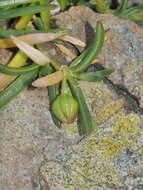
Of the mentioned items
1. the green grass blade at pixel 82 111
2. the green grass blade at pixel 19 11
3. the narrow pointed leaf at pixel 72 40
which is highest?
the green grass blade at pixel 19 11

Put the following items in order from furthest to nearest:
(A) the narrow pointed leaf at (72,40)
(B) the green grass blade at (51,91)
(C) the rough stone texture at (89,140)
A: (A) the narrow pointed leaf at (72,40), (B) the green grass blade at (51,91), (C) the rough stone texture at (89,140)

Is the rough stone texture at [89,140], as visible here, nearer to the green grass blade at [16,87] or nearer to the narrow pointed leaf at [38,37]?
the green grass blade at [16,87]

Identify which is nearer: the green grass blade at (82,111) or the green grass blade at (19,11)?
the green grass blade at (82,111)

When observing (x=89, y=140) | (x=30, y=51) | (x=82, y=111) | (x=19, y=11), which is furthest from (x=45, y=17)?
(x=89, y=140)

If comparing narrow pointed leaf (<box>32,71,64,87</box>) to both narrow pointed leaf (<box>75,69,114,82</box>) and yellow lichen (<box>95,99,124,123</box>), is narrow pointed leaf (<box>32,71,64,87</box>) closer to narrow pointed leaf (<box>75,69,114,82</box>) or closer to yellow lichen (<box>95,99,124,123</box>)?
narrow pointed leaf (<box>75,69,114,82</box>)

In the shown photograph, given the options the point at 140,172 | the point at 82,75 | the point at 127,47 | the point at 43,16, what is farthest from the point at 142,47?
the point at 140,172

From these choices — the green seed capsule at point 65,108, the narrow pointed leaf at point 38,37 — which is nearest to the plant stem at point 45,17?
the narrow pointed leaf at point 38,37

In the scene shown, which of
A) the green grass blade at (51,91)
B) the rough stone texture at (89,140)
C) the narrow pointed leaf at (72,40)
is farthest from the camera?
the narrow pointed leaf at (72,40)

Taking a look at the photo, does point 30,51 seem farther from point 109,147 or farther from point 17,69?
point 109,147
